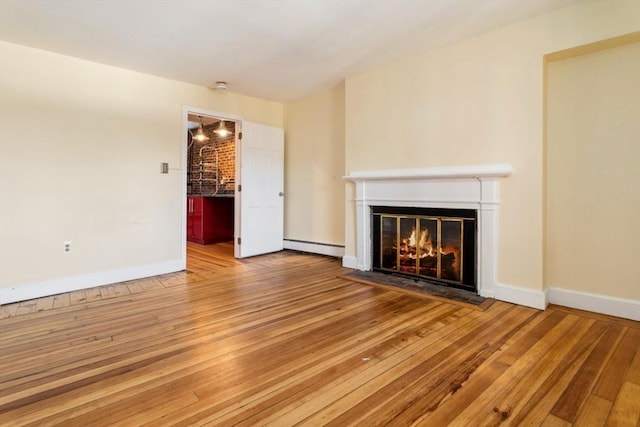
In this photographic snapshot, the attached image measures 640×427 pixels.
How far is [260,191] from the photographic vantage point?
194 inches

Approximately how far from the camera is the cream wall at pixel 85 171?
294 cm

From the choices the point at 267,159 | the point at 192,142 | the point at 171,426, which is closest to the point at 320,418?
the point at 171,426

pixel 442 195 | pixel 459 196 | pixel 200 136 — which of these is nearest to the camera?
pixel 459 196

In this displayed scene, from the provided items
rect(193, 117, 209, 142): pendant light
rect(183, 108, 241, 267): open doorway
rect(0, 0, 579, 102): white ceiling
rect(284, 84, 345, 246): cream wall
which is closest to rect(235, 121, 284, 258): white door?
rect(284, 84, 345, 246): cream wall

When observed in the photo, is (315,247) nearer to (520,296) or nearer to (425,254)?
(425,254)

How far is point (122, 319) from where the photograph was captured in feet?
8.05

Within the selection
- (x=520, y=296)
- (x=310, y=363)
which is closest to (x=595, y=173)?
(x=520, y=296)

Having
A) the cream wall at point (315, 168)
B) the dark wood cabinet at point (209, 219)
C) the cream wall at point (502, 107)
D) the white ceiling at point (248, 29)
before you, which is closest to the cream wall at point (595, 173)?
the cream wall at point (502, 107)

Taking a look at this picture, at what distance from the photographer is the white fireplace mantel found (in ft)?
9.37

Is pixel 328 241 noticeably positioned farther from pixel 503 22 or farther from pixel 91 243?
pixel 503 22

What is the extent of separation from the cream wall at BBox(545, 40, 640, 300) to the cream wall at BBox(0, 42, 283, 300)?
13.3 feet

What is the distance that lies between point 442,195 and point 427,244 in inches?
21.5

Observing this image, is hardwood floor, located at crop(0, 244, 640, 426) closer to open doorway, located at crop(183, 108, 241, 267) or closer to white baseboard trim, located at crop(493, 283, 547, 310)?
white baseboard trim, located at crop(493, 283, 547, 310)

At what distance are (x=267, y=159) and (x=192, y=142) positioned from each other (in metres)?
3.42
